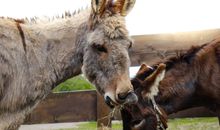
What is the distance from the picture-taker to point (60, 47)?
513 cm

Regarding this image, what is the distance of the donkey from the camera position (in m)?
6.12

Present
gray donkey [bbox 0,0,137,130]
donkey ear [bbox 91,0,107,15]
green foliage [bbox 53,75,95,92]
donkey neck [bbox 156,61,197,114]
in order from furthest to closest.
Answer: green foliage [bbox 53,75,95,92] < donkey neck [bbox 156,61,197,114] < donkey ear [bbox 91,0,107,15] < gray donkey [bbox 0,0,137,130]

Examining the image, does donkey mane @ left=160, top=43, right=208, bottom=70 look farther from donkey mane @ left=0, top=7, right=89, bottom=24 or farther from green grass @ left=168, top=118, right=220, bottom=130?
Answer: donkey mane @ left=0, top=7, right=89, bottom=24

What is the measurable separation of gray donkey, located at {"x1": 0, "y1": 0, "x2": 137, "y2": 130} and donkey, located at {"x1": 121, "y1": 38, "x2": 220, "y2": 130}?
1.24 metres

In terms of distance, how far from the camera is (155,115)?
20.2ft

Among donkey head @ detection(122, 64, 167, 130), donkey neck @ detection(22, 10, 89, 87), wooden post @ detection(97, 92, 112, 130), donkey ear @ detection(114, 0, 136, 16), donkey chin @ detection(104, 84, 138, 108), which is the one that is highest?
donkey ear @ detection(114, 0, 136, 16)

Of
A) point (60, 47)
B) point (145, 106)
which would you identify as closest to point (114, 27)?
point (60, 47)

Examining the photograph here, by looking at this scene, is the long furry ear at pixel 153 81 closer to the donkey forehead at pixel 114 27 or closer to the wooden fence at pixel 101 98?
the wooden fence at pixel 101 98

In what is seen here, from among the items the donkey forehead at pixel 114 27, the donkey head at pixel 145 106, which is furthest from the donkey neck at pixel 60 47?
the donkey head at pixel 145 106

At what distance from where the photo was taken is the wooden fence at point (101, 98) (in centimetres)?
718

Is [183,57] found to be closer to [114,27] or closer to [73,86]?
[114,27]

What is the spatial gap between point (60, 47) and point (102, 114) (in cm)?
221

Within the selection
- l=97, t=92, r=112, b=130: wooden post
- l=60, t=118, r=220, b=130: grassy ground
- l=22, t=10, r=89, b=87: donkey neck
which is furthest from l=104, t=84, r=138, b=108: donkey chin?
l=60, t=118, r=220, b=130: grassy ground

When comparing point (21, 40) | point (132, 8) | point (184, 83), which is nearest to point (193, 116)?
point (184, 83)
